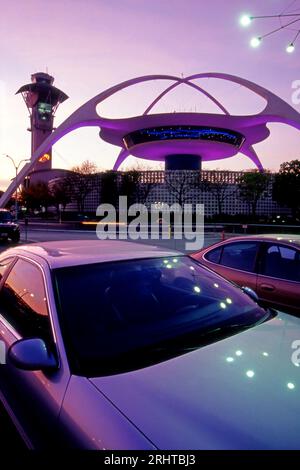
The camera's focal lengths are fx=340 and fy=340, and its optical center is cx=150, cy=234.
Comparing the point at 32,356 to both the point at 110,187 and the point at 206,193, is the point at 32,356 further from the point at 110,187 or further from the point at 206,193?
the point at 110,187

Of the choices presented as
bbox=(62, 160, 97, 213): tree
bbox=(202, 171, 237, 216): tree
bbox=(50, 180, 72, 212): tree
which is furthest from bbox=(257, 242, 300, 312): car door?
bbox=(50, 180, 72, 212): tree

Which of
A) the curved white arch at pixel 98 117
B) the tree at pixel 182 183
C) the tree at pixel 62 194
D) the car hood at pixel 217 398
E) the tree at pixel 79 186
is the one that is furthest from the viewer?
the tree at pixel 62 194

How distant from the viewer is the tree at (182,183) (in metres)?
59.3

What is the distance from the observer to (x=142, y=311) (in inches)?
102

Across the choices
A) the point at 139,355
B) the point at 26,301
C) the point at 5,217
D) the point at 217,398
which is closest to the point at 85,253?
the point at 26,301

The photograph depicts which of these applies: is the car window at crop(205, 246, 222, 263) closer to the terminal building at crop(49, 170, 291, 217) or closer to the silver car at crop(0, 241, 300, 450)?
the silver car at crop(0, 241, 300, 450)

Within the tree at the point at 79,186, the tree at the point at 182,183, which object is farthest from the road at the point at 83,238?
the tree at the point at 79,186

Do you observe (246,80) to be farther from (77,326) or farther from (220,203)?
(77,326)

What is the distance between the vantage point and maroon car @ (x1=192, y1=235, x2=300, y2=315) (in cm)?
438

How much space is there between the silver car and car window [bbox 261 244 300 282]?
1.79m

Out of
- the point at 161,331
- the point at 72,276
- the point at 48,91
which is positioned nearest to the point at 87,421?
the point at 161,331

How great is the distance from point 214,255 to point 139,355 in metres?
4.01

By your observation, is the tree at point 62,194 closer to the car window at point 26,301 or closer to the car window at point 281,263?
the car window at point 281,263

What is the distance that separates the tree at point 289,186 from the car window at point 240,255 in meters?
55.2
